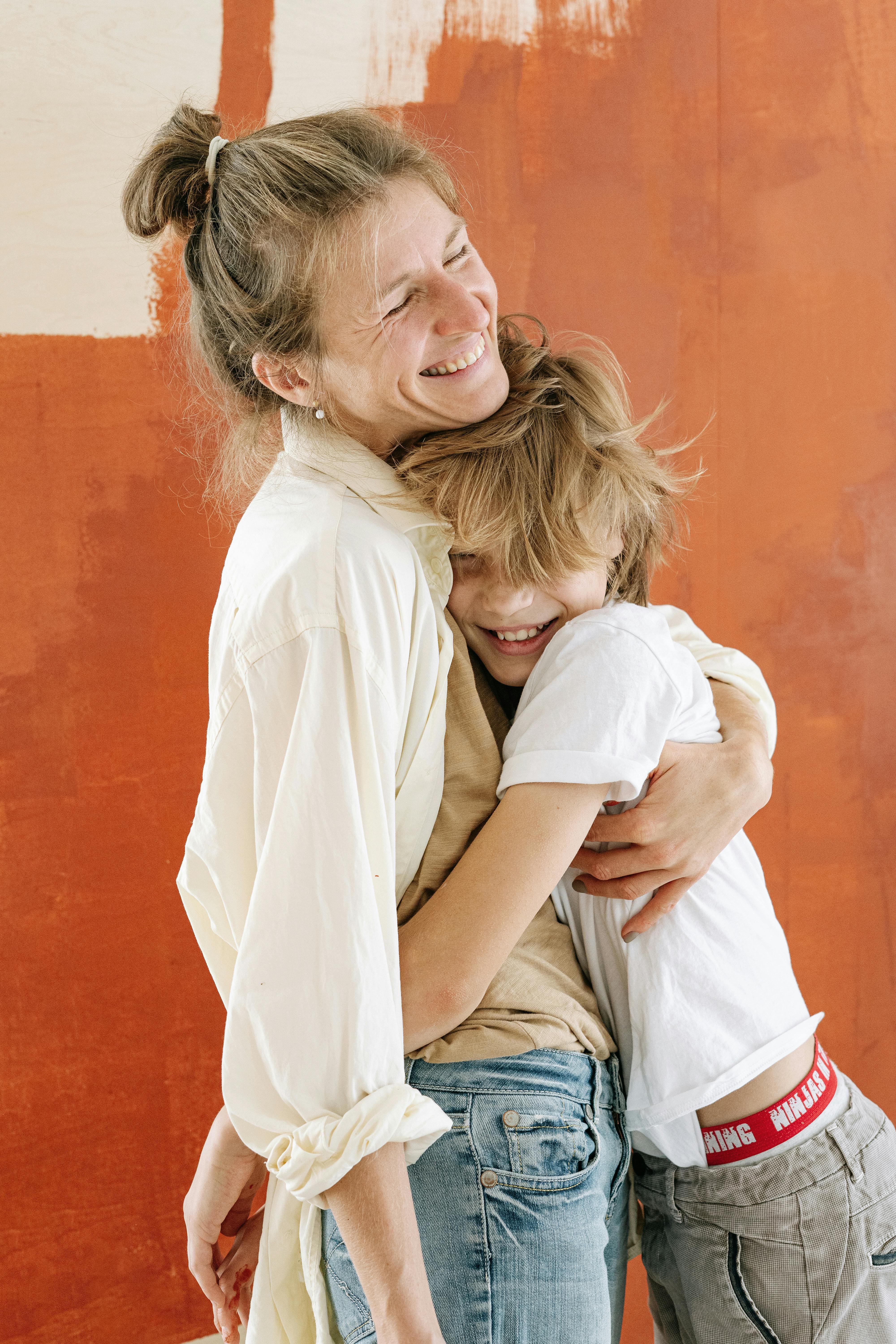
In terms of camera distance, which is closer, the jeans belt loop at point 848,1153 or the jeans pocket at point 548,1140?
the jeans pocket at point 548,1140

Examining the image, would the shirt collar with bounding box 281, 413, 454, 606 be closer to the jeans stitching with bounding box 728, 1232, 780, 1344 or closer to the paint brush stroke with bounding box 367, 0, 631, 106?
the jeans stitching with bounding box 728, 1232, 780, 1344

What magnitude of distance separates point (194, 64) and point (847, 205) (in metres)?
1.18

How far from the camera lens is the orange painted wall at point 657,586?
5.15 ft

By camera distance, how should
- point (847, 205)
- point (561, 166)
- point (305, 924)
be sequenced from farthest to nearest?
1. point (847, 205)
2. point (561, 166)
3. point (305, 924)

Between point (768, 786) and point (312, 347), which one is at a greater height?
point (312, 347)

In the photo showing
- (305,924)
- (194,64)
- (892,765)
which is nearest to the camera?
(305,924)

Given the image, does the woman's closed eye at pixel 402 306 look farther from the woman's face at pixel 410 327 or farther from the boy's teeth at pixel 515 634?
the boy's teeth at pixel 515 634

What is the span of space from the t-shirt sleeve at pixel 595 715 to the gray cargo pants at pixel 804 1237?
410 millimetres

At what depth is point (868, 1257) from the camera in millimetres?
997

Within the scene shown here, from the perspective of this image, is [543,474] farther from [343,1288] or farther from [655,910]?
[343,1288]

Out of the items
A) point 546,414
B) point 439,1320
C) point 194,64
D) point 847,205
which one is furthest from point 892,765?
point 194,64

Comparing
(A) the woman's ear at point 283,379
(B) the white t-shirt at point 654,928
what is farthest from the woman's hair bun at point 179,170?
(B) the white t-shirt at point 654,928

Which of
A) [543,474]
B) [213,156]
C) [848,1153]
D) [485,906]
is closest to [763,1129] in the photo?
[848,1153]

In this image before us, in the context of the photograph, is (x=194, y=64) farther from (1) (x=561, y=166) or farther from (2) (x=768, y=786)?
(2) (x=768, y=786)
